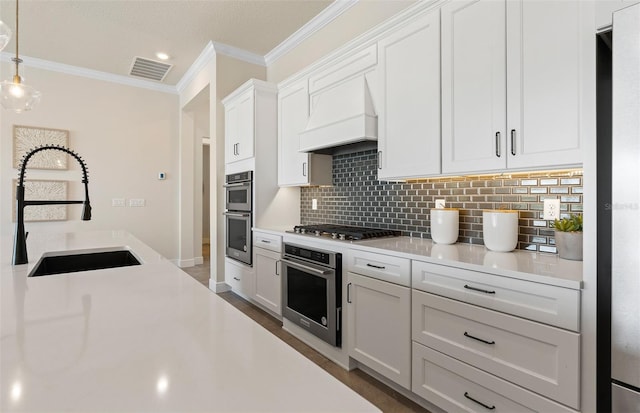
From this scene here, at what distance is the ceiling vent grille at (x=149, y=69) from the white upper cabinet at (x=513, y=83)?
408 cm

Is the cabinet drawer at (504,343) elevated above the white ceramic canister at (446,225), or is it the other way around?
the white ceramic canister at (446,225)

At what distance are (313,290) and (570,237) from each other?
1.61 metres

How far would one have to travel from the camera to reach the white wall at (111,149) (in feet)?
14.7

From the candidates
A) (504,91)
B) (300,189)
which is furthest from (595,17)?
(300,189)

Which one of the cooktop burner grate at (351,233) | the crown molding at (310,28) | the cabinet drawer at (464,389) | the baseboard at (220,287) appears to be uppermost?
the crown molding at (310,28)

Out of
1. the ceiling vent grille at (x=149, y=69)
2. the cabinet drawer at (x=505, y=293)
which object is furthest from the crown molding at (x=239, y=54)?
the cabinet drawer at (x=505, y=293)

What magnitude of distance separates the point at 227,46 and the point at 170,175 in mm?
2467

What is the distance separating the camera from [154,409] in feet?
1.51

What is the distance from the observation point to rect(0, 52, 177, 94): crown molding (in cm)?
442

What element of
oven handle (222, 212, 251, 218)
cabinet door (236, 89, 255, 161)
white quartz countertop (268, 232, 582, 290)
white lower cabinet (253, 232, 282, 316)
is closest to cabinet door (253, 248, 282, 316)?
white lower cabinet (253, 232, 282, 316)

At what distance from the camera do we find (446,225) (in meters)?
2.10

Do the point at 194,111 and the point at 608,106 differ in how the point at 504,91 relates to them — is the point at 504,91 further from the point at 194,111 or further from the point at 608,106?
the point at 194,111

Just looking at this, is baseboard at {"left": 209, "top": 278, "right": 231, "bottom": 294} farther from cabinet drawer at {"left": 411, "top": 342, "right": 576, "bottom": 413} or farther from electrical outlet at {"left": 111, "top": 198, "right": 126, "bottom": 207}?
cabinet drawer at {"left": 411, "top": 342, "right": 576, "bottom": 413}

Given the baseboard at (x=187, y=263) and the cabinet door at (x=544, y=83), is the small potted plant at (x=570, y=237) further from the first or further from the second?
the baseboard at (x=187, y=263)
